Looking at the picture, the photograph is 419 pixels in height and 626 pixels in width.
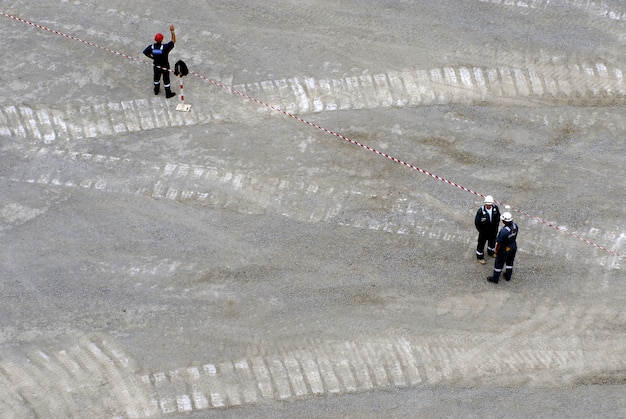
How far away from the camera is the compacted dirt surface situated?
15.1 metres

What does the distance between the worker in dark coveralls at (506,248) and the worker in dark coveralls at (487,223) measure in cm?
31

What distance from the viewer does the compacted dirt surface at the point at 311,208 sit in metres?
15.1

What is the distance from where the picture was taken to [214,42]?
888 inches

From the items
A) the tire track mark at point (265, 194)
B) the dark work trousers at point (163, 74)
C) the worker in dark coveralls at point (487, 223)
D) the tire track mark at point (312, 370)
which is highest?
the dark work trousers at point (163, 74)

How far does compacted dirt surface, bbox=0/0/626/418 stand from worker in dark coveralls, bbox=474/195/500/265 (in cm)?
50

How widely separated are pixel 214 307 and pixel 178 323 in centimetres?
72

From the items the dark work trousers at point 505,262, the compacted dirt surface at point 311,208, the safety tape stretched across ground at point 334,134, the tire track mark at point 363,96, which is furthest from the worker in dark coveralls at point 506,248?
the tire track mark at point 363,96

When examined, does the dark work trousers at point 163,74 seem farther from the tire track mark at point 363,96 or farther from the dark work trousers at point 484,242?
the dark work trousers at point 484,242

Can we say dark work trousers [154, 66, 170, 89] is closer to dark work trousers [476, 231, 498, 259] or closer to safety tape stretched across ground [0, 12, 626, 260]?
safety tape stretched across ground [0, 12, 626, 260]

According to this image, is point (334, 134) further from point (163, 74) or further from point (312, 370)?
point (312, 370)

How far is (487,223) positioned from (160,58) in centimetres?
863

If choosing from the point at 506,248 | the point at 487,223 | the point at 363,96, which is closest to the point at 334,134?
the point at 363,96

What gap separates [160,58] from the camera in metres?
20.4

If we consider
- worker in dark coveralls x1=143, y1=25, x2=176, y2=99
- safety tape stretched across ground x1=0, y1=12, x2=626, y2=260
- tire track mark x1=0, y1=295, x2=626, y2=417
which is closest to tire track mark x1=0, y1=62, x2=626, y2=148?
safety tape stretched across ground x1=0, y1=12, x2=626, y2=260
